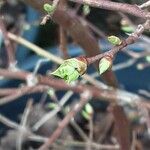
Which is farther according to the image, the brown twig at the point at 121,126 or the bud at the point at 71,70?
the brown twig at the point at 121,126

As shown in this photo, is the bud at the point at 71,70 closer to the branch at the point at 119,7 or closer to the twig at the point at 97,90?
the branch at the point at 119,7

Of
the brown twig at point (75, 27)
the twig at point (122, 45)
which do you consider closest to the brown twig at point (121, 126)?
the brown twig at point (75, 27)

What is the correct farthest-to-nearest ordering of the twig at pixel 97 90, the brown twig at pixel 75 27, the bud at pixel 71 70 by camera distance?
the twig at pixel 97 90 → the brown twig at pixel 75 27 → the bud at pixel 71 70

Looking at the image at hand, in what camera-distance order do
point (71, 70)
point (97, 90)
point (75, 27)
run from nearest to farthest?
1. point (71, 70)
2. point (75, 27)
3. point (97, 90)

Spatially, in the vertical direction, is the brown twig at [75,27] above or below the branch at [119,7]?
above

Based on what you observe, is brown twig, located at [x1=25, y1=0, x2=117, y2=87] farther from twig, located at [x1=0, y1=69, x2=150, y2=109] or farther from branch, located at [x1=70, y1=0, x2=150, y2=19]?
branch, located at [x1=70, y1=0, x2=150, y2=19]

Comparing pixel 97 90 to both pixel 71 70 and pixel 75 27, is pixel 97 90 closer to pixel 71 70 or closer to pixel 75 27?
pixel 75 27

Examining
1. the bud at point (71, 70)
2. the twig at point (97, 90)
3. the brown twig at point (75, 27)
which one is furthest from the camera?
the twig at point (97, 90)

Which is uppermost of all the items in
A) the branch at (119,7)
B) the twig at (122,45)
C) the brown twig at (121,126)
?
the brown twig at (121,126)

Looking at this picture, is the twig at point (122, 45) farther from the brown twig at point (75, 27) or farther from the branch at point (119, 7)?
the brown twig at point (75, 27)

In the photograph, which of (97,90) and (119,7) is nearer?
(119,7)

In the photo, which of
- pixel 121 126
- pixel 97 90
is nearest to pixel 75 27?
pixel 97 90

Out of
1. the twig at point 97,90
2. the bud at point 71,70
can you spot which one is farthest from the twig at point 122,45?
the twig at point 97,90

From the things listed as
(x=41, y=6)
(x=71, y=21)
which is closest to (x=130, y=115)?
(x=71, y=21)
